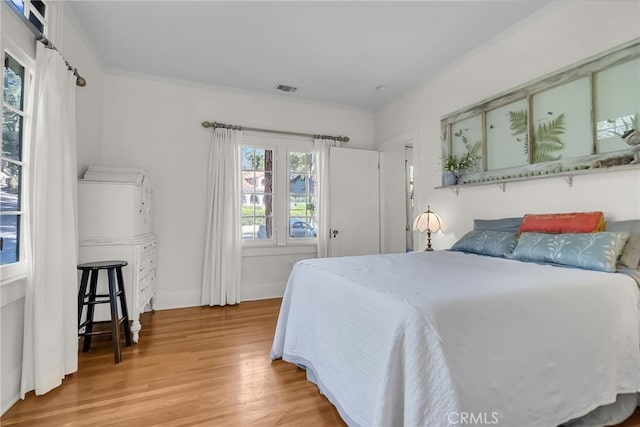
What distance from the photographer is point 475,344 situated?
1220mm

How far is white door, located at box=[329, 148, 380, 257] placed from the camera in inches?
173

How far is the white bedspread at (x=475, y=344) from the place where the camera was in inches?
45.3

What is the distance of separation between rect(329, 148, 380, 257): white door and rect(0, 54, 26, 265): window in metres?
3.21

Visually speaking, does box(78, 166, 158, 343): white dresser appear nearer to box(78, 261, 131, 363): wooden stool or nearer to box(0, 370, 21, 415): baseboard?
box(78, 261, 131, 363): wooden stool

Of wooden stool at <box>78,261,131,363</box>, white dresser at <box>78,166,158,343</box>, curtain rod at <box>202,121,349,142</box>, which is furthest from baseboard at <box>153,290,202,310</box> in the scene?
curtain rod at <box>202,121,349,142</box>

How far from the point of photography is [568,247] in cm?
191

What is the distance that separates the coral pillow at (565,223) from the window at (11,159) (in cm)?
354

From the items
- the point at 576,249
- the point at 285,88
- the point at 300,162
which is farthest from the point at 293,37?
the point at 576,249

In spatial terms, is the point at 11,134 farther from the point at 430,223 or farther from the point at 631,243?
the point at 631,243

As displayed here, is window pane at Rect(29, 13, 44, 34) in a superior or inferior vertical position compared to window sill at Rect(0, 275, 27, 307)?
superior

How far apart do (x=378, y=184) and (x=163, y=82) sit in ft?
10.6

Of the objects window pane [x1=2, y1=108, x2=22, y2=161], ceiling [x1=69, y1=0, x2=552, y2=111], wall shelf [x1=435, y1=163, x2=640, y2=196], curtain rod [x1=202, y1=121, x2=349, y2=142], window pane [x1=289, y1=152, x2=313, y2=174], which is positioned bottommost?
wall shelf [x1=435, y1=163, x2=640, y2=196]

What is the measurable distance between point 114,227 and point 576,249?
3.44 m

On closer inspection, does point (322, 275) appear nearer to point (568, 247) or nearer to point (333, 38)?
point (568, 247)
